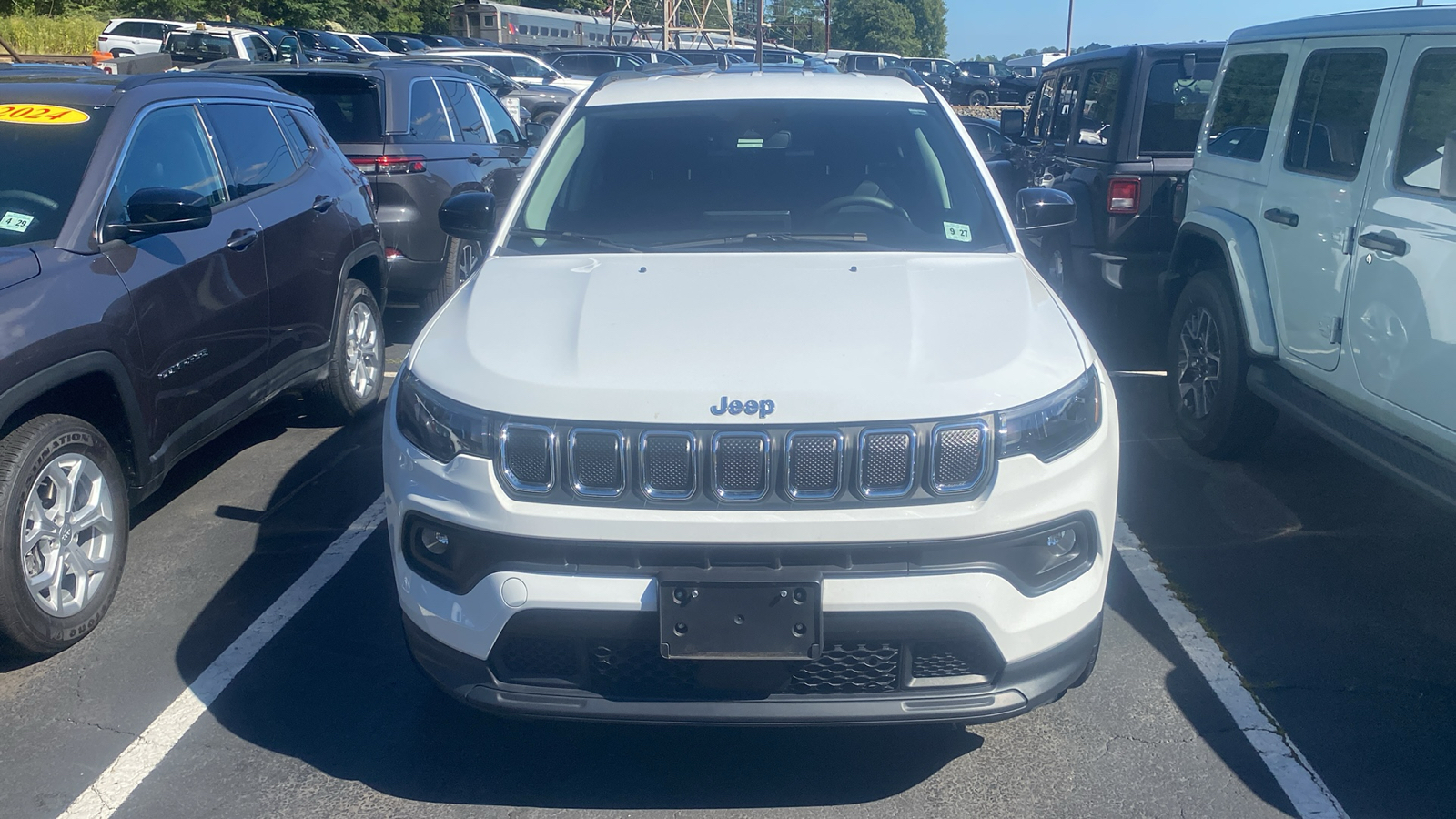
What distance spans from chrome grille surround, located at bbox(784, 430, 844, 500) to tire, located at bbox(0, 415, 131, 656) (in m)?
2.34

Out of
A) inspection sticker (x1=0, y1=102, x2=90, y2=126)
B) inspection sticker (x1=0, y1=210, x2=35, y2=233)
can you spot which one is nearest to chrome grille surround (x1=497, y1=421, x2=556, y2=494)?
inspection sticker (x1=0, y1=210, x2=35, y2=233)

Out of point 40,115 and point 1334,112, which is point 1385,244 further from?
point 40,115

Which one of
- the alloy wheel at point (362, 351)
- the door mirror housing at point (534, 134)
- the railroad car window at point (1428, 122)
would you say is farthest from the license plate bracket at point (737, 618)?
the door mirror housing at point (534, 134)

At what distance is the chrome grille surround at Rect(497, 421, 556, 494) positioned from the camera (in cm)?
274

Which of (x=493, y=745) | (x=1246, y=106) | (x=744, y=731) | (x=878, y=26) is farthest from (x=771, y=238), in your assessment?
(x=878, y=26)

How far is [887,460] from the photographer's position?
2.71 m

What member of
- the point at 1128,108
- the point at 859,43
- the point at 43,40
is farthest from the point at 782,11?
the point at 1128,108

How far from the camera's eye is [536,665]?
9.21 ft

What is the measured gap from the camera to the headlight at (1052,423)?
→ 2754 millimetres

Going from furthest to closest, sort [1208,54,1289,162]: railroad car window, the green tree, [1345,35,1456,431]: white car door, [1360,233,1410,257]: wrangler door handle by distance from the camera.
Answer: the green tree < [1208,54,1289,162]: railroad car window < [1360,233,1410,257]: wrangler door handle < [1345,35,1456,431]: white car door

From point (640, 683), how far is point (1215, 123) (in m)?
4.59

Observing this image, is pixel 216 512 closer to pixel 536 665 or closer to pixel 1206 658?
pixel 536 665

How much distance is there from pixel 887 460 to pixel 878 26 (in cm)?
12999

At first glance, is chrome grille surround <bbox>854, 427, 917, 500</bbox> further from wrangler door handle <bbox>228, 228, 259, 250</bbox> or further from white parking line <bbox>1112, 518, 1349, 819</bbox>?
wrangler door handle <bbox>228, 228, 259, 250</bbox>
